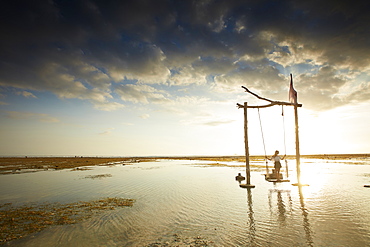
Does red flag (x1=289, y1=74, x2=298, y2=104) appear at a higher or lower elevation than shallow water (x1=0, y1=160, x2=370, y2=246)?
higher

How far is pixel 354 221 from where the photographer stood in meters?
9.59

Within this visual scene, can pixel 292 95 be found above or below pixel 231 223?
above

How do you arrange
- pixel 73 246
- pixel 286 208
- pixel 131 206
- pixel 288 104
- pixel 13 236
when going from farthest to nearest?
pixel 288 104, pixel 131 206, pixel 286 208, pixel 13 236, pixel 73 246

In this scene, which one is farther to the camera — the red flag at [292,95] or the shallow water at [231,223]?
the red flag at [292,95]

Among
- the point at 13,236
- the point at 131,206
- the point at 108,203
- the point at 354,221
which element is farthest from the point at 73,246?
the point at 354,221

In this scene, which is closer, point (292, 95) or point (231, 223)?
point (231, 223)

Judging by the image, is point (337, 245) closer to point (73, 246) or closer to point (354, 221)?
point (354, 221)

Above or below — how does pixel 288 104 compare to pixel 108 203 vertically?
above

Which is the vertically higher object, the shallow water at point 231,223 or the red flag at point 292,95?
the red flag at point 292,95

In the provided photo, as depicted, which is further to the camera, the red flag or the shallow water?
the red flag

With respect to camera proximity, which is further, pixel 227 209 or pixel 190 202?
pixel 190 202

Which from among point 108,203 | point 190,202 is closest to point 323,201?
point 190,202

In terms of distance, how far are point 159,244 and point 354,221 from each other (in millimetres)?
9128

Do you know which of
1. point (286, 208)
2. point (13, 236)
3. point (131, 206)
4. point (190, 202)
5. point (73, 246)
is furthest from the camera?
point (190, 202)
